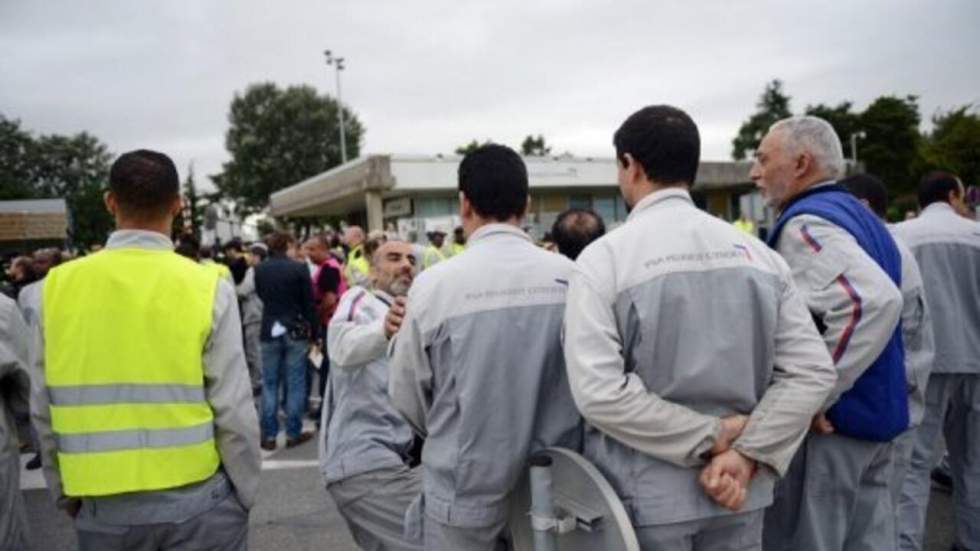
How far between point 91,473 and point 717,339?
2039 mm

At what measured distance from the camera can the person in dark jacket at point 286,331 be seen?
24.7 feet

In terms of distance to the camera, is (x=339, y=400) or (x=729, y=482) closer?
(x=729, y=482)

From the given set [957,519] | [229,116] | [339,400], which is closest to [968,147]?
[957,519]

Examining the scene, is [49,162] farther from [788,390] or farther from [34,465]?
[788,390]

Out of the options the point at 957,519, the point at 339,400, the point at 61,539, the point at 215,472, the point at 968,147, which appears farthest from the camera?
the point at 968,147

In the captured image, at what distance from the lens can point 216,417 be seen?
8.23 feet

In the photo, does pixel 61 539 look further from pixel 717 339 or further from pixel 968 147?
pixel 968 147

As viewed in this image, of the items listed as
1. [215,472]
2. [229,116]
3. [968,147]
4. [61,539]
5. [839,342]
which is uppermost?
[229,116]

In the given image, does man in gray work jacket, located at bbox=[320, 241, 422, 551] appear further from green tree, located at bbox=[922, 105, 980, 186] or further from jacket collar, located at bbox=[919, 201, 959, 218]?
green tree, located at bbox=[922, 105, 980, 186]

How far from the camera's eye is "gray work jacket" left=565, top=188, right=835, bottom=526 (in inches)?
77.1

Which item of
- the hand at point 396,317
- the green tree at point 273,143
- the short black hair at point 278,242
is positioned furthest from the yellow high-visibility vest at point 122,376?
the green tree at point 273,143

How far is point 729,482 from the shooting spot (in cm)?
194

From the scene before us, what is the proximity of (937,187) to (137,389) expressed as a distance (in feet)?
15.4

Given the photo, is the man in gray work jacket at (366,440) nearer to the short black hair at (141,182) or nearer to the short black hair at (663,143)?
the short black hair at (141,182)
